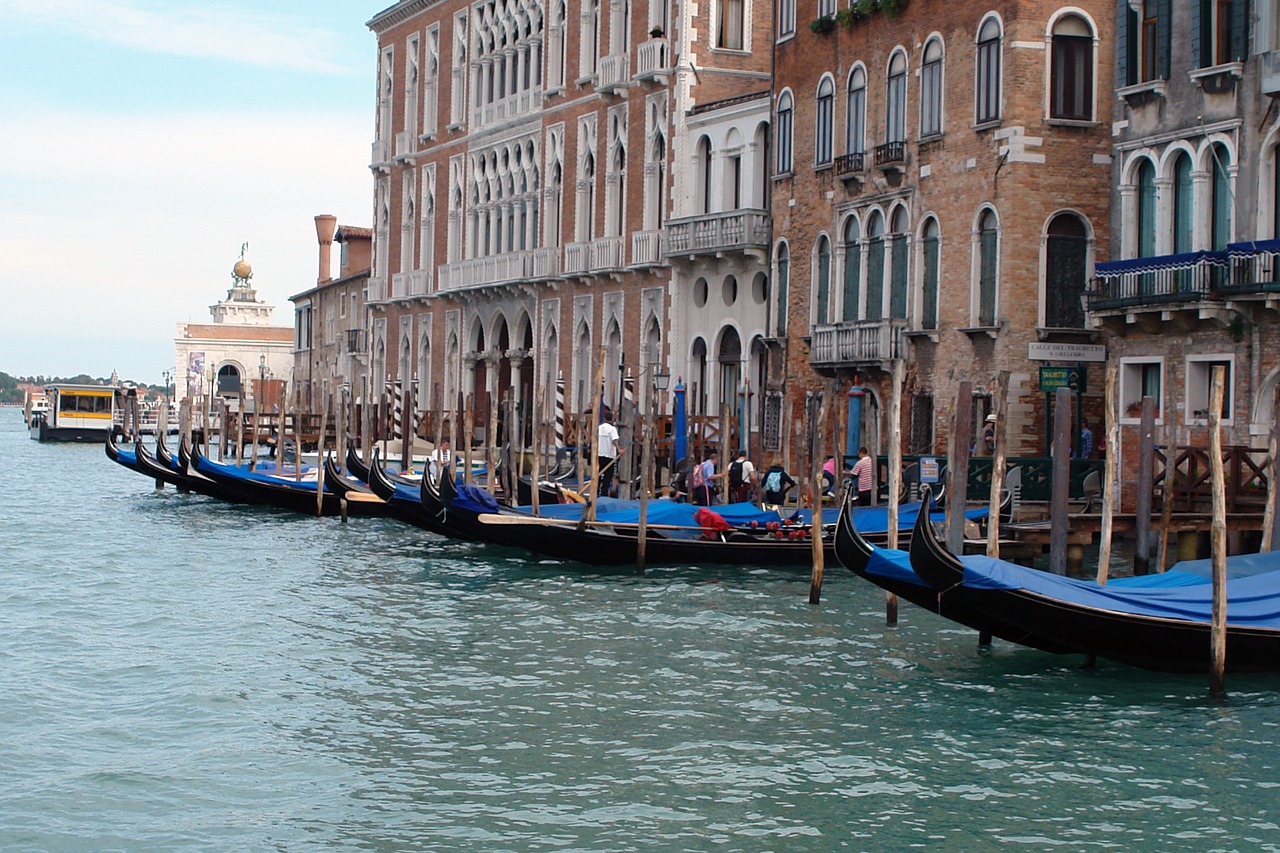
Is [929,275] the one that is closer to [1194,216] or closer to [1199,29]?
[1194,216]

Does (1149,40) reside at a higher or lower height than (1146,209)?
higher

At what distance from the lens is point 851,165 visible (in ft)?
69.7

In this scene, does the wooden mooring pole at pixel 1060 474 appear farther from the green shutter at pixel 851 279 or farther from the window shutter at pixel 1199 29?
the green shutter at pixel 851 279

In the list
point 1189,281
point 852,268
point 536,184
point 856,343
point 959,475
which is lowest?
point 959,475

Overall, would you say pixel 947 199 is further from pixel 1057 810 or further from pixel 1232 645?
pixel 1057 810

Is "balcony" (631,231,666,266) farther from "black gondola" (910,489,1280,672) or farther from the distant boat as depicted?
the distant boat

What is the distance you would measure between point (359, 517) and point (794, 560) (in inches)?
349

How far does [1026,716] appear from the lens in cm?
962

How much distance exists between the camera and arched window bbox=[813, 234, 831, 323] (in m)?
22.0

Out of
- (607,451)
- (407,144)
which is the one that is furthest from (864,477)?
(407,144)

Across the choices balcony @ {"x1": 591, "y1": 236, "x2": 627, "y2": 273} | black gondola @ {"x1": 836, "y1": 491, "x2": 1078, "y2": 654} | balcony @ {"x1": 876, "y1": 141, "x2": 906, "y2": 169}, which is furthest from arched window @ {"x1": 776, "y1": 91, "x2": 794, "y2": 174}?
black gondola @ {"x1": 836, "y1": 491, "x2": 1078, "y2": 654}

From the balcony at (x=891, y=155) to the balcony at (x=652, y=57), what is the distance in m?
6.41

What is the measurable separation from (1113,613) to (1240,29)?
26.3 feet

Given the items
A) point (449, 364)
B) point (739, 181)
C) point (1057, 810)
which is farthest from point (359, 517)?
point (1057, 810)
